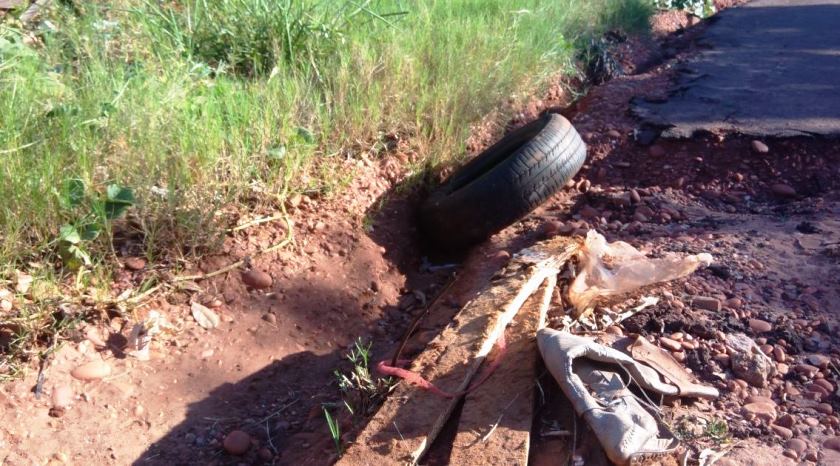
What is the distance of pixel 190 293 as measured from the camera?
135 inches

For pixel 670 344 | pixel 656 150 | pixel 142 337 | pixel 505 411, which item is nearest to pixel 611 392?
pixel 505 411

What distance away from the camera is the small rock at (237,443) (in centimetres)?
286

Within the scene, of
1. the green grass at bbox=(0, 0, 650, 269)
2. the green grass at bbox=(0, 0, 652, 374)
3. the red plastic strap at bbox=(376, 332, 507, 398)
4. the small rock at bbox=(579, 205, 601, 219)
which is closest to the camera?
the red plastic strap at bbox=(376, 332, 507, 398)

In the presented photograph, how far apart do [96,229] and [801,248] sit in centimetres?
311

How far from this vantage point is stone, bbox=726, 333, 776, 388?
2.72 meters

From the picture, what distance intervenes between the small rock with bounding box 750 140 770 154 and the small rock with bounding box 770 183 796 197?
1.35 feet

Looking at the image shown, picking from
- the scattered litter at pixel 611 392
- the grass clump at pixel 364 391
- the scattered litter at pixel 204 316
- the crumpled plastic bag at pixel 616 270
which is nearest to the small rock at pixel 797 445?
the scattered litter at pixel 611 392

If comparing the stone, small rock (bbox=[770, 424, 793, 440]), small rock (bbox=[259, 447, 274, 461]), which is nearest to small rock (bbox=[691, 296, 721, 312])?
the stone

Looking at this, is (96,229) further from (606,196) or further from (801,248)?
(801,248)

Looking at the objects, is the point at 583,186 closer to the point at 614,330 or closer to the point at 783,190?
Answer: the point at 783,190

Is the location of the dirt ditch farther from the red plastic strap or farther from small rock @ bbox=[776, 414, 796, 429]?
the red plastic strap

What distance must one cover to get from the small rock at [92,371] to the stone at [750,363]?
2.28 metres

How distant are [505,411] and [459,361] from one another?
0.33 m

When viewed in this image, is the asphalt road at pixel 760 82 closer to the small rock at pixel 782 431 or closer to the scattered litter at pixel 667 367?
the scattered litter at pixel 667 367
